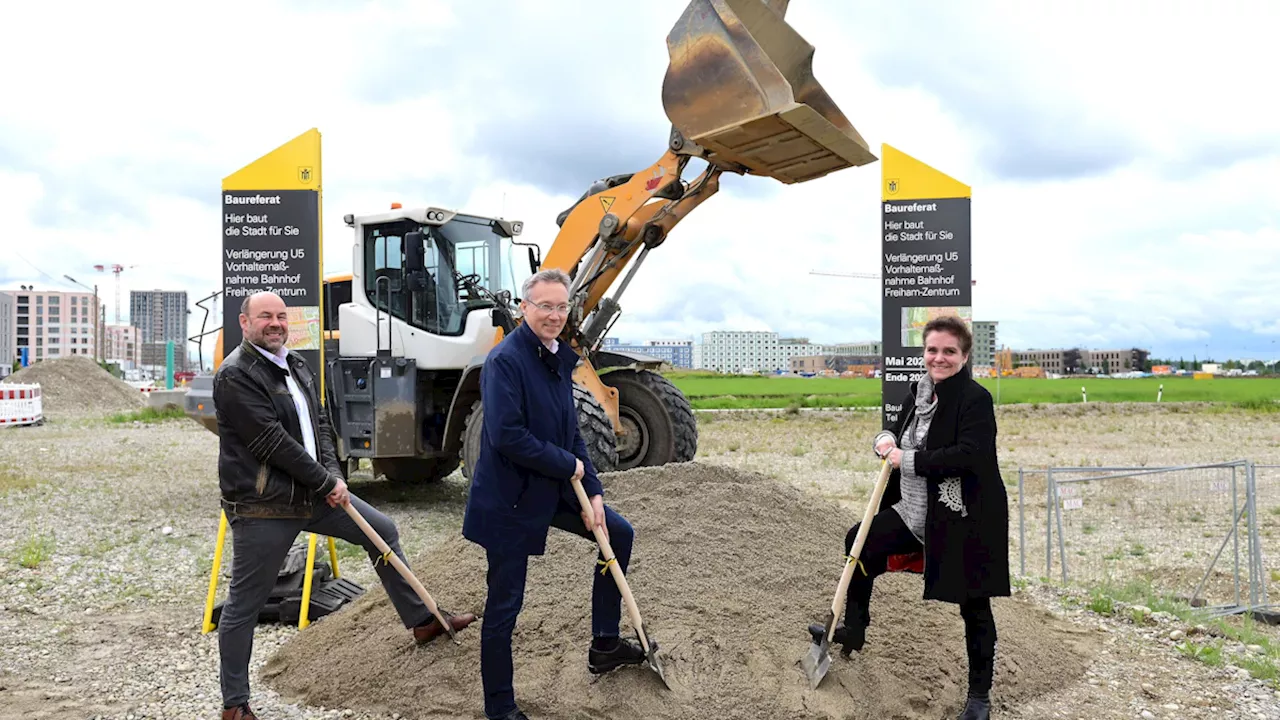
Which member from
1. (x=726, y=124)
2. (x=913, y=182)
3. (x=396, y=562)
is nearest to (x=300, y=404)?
(x=396, y=562)

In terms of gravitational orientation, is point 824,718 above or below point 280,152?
below

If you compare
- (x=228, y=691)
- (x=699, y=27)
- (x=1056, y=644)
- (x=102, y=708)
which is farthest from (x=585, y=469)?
(x=699, y=27)

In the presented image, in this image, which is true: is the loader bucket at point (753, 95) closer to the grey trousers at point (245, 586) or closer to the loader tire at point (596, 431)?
the loader tire at point (596, 431)

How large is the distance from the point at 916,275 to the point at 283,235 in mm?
4994

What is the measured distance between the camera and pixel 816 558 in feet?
17.8

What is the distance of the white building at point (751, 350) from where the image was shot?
479 feet

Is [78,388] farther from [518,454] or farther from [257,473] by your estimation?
[518,454]

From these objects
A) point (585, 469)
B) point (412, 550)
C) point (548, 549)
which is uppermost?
point (585, 469)

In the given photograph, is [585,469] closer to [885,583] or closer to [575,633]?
[575,633]

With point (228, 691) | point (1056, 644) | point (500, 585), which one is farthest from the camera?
point (1056, 644)

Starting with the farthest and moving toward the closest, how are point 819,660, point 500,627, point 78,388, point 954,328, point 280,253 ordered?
point 78,388
point 280,253
point 819,660
point 954,328
point 500,627

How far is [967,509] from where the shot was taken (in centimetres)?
373

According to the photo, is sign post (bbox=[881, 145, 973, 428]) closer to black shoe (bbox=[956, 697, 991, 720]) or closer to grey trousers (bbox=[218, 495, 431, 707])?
black shoe (bbox=[956, 697, 991, 720])

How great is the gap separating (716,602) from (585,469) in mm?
1384
